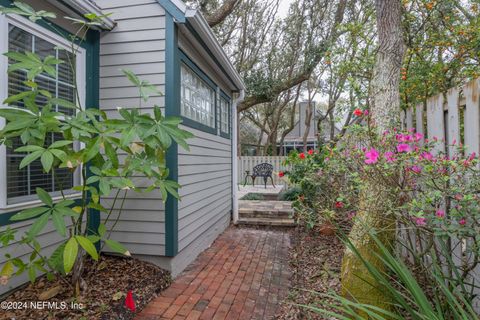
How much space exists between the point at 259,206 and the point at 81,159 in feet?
14.9

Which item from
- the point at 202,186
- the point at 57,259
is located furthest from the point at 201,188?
the point at 57,259

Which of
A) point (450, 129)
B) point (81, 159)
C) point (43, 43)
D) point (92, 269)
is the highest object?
point (43, 43)

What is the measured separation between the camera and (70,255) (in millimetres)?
1905

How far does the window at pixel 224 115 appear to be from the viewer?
18.4 ft

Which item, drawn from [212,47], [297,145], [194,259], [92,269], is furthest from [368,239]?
[297,145]

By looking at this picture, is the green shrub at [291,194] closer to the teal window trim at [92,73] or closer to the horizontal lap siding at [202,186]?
the horizontal lap siding at [202,186]

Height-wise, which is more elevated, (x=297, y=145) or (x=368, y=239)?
(x=297, y=145)

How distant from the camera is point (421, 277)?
2.28 metres

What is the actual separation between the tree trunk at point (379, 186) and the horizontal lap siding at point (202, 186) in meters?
1.81

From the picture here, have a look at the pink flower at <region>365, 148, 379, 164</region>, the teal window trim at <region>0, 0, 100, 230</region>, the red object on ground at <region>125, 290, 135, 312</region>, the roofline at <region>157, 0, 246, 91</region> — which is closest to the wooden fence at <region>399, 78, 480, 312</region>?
the pink flower at <region>365, 148, 379, 164</region>

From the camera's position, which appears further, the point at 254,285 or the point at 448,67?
the point at 448,67

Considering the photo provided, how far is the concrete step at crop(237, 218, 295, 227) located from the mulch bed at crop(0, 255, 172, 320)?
2.96m

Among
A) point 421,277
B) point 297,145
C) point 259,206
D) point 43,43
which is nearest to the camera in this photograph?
point 421,277

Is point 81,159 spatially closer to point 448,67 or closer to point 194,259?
point 194,259
